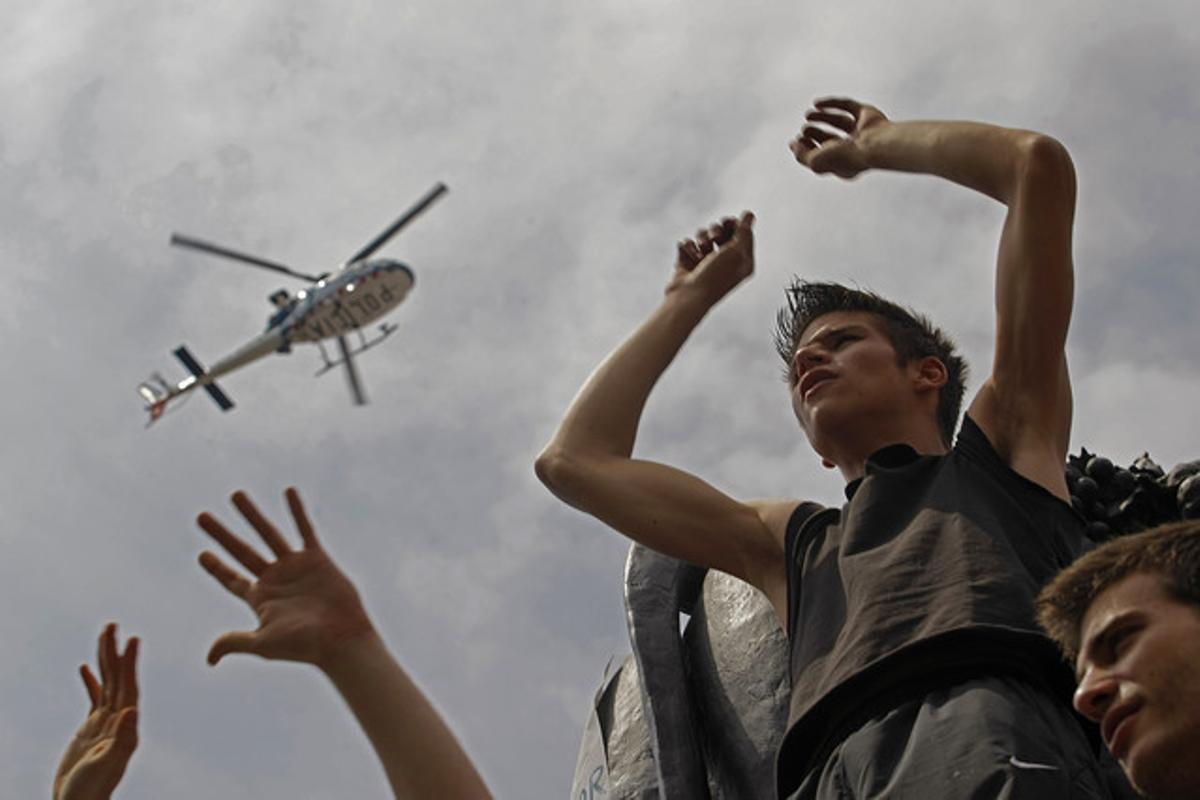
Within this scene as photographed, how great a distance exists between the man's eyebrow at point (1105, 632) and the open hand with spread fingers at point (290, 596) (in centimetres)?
167

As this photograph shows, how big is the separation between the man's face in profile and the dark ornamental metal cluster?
3.20 m

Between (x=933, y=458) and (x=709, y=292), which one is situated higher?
(x=709, y=292)

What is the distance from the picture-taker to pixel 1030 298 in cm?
547

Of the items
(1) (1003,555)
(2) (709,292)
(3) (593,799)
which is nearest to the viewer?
(1) (1003,555)

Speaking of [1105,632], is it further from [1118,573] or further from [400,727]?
[400,727]

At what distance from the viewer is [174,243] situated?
9227 millimetres

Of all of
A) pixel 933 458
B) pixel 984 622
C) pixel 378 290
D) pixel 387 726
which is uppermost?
pixel 378 290

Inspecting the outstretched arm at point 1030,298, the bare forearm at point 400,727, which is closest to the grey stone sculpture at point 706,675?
the outstretched arm at point 1030,298

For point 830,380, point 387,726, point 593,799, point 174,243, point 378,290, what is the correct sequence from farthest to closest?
point 378,290
point 174,243
point 593,799
point 830,380
point 387,726

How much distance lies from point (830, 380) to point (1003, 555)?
3.32 ft

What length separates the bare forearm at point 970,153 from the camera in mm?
5535

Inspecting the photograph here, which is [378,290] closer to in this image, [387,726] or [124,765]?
[124,765]

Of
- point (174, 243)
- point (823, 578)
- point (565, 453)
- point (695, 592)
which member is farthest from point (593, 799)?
point (174, 243)

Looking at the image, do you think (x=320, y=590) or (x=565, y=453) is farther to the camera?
(x=565, y=453)
